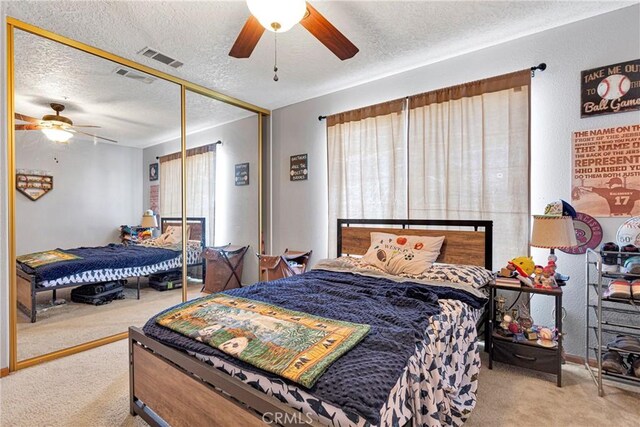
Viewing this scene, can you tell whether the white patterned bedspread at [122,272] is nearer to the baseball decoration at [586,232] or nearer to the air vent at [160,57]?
the air vent at [160,57]

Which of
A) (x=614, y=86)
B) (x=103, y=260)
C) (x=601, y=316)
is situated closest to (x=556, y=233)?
(x=601, y=316)

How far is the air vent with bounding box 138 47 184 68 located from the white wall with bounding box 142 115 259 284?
2.66 ft

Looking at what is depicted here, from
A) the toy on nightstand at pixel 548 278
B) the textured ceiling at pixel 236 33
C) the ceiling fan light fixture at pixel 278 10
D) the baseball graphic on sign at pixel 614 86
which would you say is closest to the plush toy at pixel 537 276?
the toy on nightstand at pixel 548 278

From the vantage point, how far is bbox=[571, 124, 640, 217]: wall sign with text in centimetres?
219

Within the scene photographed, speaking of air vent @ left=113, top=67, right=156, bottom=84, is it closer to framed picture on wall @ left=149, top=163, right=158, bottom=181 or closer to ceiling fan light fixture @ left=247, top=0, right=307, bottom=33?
framed picture on wall @ left=149, top=163, right=158, bottom=181

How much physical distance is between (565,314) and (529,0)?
2360mm

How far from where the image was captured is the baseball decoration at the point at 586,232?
2305mm

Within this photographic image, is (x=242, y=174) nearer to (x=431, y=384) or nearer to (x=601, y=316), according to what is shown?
(x=431, y=384)

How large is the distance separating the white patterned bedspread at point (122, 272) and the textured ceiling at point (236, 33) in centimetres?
133

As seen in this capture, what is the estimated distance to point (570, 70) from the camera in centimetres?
242

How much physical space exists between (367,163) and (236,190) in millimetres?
1857

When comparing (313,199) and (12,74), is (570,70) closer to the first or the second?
(313,199)

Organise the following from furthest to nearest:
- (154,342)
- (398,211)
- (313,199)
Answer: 1. (313,199)
2. (398,211)
3. (154,342)

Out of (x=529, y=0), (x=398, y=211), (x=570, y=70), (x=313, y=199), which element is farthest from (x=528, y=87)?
(x=313, y=199)
